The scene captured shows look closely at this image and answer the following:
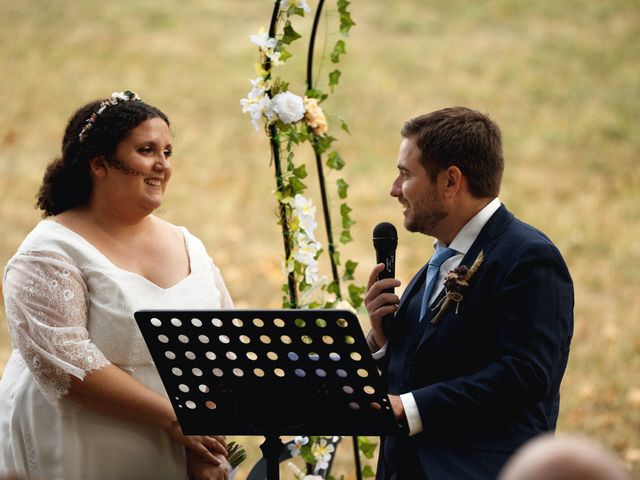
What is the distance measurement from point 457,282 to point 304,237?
0.99 meters

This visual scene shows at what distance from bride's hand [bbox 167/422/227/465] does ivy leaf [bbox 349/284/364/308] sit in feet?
2.88

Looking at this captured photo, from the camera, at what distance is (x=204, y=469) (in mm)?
3252

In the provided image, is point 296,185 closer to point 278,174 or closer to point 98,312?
point 278,174

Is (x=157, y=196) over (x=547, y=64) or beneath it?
beneath

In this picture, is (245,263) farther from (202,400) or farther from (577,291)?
(202,400)

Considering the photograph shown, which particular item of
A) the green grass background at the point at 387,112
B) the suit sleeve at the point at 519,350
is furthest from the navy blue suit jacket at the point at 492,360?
the green grass background at the point at 387,112

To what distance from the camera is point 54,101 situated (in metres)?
9.30

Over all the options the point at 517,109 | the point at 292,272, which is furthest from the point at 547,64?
the point at 292,272

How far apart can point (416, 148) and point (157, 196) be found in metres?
1.01

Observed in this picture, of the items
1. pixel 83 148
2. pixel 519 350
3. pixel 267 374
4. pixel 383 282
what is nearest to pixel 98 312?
pixel 83 148

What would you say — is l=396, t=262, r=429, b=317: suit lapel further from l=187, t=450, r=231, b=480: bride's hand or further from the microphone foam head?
l=187, t=450, r=231, b=480: bride's hand

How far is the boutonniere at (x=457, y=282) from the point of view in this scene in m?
2.75

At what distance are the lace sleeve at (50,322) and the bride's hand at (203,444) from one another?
0.35 meters

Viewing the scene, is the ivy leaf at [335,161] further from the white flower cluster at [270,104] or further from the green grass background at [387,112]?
the green grass background at [387,112]
